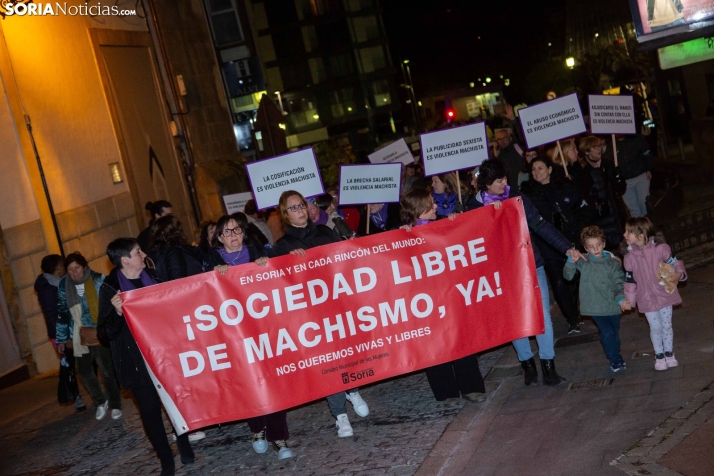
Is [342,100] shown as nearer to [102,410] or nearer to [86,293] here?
[102,410]

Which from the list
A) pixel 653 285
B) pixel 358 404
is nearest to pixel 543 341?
pixel 653 285

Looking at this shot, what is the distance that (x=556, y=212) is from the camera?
27.6ft

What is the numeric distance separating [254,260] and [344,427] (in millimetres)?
1511

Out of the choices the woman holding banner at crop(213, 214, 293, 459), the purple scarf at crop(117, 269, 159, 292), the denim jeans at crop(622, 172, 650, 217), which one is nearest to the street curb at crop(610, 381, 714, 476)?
the woman holding banner at crop(213, 214, 293, 459)

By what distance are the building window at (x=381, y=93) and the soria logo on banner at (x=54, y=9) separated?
238 feet

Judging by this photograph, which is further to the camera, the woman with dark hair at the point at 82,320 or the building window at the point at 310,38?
the building window at the point at 310,38

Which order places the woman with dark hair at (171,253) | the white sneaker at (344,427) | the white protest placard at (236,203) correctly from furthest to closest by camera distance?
the white protest placard at (236,203), the woman with dark hair at (171,253), the white sneaker at (344,427)

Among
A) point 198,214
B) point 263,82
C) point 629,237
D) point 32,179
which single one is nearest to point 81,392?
point 32,179

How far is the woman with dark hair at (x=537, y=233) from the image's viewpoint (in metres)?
6.95

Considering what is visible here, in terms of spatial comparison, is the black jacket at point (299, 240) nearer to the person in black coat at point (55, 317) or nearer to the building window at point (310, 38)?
the person in black coat at point (55, 317)

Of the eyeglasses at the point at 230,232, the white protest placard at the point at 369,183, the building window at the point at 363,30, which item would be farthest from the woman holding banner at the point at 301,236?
the building window at the point at 363,30

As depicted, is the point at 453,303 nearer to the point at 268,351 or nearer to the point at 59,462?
the point at 268,351

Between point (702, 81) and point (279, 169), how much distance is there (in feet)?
48.2

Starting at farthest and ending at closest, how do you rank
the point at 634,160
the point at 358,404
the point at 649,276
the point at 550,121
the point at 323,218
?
the point at 634,160
the point at 550,121
the point at 323,218
the point at 358,404
the point at 649,276
